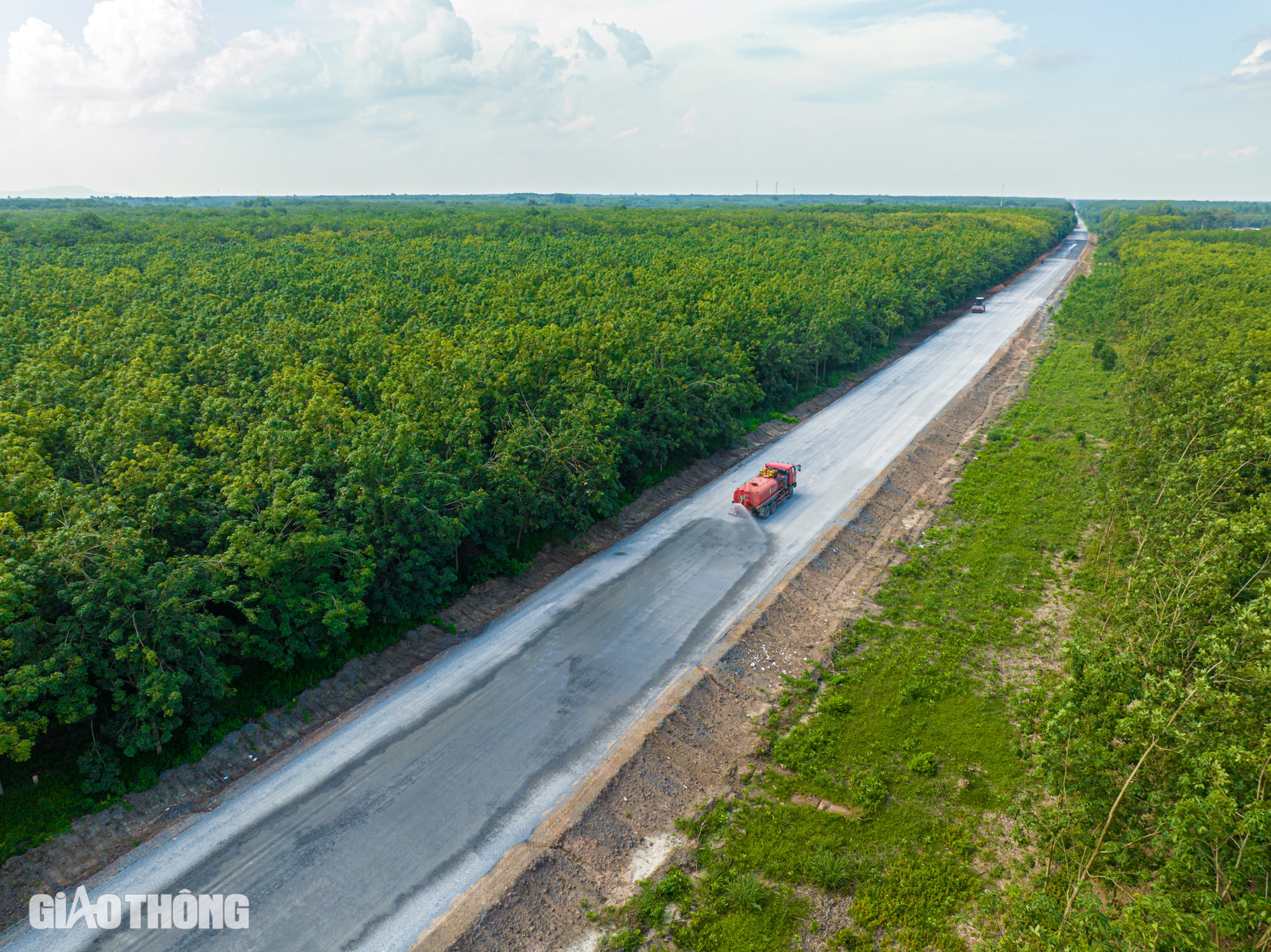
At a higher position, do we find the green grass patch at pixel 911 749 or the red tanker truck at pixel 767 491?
the red tanker truck at pixel 767 491

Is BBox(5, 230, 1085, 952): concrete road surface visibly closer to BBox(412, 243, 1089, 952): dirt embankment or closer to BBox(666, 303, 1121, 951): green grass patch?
BBox(412, 243, 1089, 952): dirt embankment

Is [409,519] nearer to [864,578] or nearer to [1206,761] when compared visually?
[864,578]

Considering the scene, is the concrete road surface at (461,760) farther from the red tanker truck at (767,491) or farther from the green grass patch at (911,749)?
the green grass patch at (911,749)

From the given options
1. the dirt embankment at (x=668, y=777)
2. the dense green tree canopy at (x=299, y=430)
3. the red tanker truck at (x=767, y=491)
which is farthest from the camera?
the red tanker truck at (x=767, y=491)

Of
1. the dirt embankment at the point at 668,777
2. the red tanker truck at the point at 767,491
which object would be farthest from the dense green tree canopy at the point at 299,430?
the dirt embankment at the point at 668,777

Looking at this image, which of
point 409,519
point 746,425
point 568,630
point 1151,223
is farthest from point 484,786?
point 1151,223

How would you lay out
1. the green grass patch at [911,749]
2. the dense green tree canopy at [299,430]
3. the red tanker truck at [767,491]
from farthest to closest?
the red tanker truck at [767,491] → the dense green tree canopy at [299,430] → the green grass patch at [911,749]
